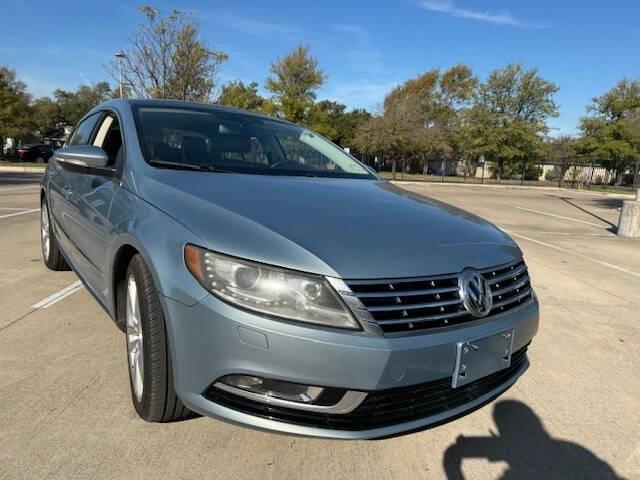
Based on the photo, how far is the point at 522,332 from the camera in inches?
92.8

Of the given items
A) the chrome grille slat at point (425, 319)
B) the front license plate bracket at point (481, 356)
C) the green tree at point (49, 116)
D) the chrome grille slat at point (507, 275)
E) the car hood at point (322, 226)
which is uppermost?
the green tree at point (49, 116)

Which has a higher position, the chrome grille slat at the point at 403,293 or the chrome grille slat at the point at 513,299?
the chrome grille slat at the point at 403,293

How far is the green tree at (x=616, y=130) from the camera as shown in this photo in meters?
39.0

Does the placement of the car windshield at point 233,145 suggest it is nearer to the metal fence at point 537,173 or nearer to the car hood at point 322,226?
the car hood at point 322,226

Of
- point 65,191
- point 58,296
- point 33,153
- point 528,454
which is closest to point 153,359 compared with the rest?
point 528,454

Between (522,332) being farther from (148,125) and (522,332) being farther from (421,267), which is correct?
(148,125)

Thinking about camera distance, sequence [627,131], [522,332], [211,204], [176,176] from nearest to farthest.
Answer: [211,204], [522,332], [176,176], [627,131]

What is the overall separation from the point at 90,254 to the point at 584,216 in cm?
1568

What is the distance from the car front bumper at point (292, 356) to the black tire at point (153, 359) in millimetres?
112

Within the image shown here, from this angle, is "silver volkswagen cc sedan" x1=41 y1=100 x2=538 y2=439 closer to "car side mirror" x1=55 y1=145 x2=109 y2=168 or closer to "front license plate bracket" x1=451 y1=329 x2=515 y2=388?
"front license plate bracket" x1=451 y1=329 x2=515 y2=388

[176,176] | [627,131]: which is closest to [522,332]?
[176,176]

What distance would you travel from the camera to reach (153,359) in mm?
2107

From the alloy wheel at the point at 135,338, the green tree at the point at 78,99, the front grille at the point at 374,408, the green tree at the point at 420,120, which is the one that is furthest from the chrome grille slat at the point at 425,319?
the green tree at the point at 78,99

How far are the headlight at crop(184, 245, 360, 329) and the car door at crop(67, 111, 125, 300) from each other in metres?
1.13
